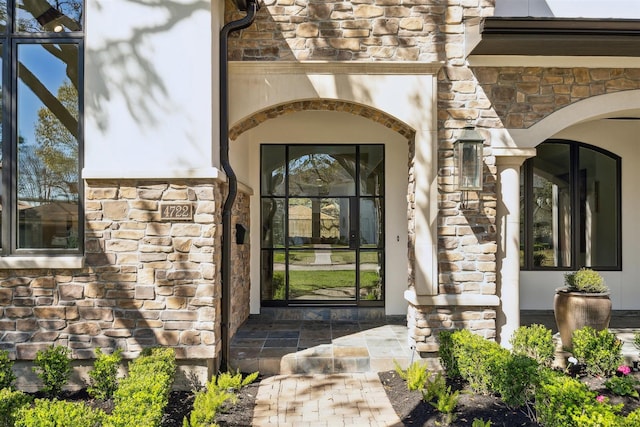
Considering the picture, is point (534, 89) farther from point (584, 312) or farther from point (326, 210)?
point (326, 210)

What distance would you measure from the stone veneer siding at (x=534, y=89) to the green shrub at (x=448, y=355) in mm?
2579

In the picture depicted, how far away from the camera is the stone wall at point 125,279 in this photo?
4.57m

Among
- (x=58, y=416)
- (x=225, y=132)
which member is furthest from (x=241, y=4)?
(x=58, y=416)

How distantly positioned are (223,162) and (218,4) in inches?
68.6

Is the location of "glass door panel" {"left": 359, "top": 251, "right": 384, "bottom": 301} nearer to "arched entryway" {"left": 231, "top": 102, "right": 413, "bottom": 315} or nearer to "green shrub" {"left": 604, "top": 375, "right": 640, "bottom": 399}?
"arched entryway" {"left": 231, "top": 102, "right": 413, "bottom": 315}

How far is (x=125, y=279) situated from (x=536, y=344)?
14.6 ft

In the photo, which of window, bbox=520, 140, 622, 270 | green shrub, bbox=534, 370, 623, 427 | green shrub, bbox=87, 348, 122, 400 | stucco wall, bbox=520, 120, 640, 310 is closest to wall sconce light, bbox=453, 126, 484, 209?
green shrub, bbox=534, 370, 623, 427

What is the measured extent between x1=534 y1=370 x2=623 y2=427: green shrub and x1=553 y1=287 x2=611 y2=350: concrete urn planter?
1995 mm

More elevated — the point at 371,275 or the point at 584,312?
Result: the point at 371,275

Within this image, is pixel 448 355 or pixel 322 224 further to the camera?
pixel 322 224

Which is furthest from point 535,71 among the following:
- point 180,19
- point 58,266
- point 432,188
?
point 58,266

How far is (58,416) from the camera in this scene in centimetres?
295

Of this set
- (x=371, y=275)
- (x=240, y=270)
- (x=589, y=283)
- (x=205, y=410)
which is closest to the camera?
(x=205, y=410)

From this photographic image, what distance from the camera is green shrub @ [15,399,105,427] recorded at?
114 inches
